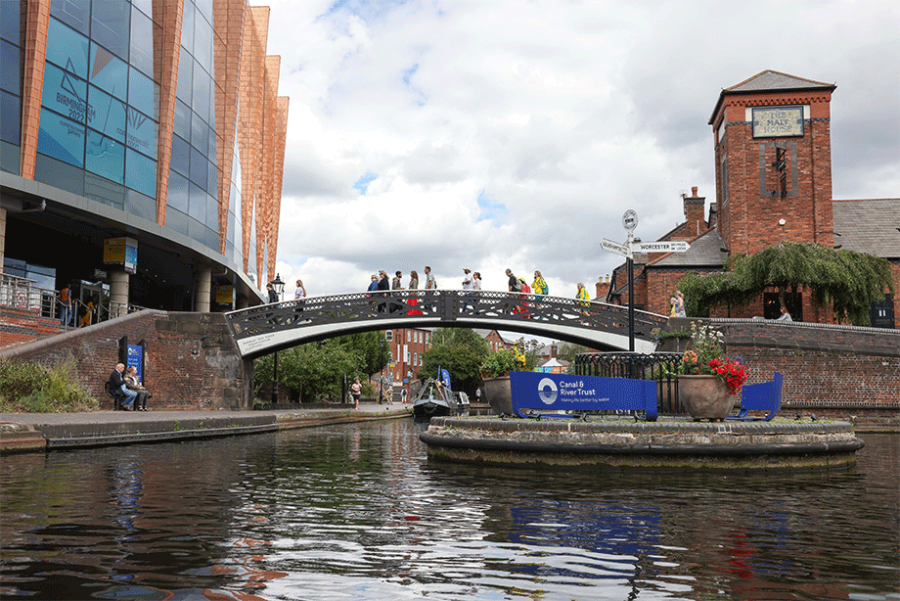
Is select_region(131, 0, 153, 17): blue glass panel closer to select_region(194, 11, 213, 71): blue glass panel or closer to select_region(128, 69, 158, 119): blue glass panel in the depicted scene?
select_region(128, 69, 158, 119): blue glass panel

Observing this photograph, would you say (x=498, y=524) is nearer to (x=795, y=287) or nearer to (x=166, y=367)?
(x=166, y=367)

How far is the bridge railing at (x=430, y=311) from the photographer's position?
2603 centimetres

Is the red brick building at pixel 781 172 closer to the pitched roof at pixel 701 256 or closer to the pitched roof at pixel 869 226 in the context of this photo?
the pitched roof at pixel 869 226

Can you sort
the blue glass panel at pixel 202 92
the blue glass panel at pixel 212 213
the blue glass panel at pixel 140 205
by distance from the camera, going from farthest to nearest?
the blue glass panel at pixel 212 213 < the blue glass panel at pixel 202 92 < the blue glass panel at pixel 140 205

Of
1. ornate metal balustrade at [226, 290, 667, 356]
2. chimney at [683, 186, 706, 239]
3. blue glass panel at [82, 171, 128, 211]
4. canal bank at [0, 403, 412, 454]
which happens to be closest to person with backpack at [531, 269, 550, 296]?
ornate metal balustrade at [226, 290, 667, 356]

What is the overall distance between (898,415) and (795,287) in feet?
29.9

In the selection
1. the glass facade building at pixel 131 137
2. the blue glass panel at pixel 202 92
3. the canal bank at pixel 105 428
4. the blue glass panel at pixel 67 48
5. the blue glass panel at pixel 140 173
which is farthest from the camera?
the blue glass panel at pixel 202 92

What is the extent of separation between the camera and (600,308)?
84.8 feet

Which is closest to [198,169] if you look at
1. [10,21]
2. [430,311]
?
[10,21]

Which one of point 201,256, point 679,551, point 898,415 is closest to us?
point 679,551

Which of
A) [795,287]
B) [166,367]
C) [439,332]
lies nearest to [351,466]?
[166,367]

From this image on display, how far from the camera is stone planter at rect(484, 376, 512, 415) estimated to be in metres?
14.2

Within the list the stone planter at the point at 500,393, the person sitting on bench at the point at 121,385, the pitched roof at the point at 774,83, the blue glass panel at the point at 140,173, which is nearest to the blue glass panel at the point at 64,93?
the blue glass panel at the point at 140,173

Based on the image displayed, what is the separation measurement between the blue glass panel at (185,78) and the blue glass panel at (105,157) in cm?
466
